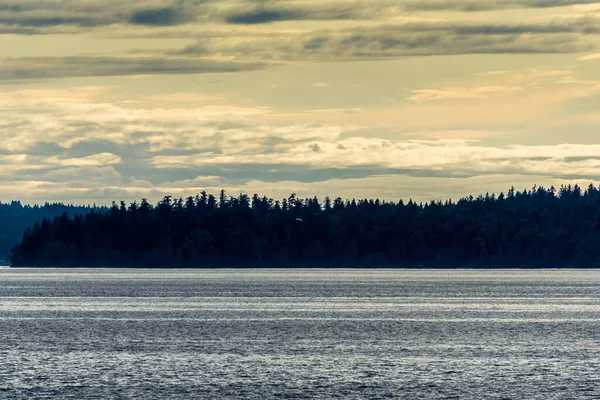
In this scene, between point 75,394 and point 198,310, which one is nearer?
point 75,394

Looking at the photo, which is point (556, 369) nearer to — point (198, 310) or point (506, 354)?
point (506, 354)

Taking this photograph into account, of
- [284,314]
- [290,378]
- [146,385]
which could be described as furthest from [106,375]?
[284,314]

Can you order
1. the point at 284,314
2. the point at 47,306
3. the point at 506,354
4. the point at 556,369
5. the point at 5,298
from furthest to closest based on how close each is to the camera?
1. the point at 5,298
2. the point at 47,306
3. the point at 284,314
4. the point at 506,354
5. the point at 556,369

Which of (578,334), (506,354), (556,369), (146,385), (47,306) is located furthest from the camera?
(47,306)

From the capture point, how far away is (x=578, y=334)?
10269cm

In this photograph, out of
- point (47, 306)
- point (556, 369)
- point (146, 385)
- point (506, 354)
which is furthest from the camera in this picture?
point (47, 306)

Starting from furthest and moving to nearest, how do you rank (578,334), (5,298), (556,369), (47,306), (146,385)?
(5,298)
(47,306)
(578,334)
(556,369)
(146,385)

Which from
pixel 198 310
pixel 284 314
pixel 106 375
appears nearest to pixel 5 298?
pixel 198 310

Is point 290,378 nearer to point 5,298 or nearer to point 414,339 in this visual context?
point 414,339

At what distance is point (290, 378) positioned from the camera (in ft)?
222

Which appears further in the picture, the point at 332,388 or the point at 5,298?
the point at 5,298

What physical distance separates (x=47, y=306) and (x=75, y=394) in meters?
98.0

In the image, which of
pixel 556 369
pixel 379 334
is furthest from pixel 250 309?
pixel 556 369

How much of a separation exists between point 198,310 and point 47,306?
2583cm
